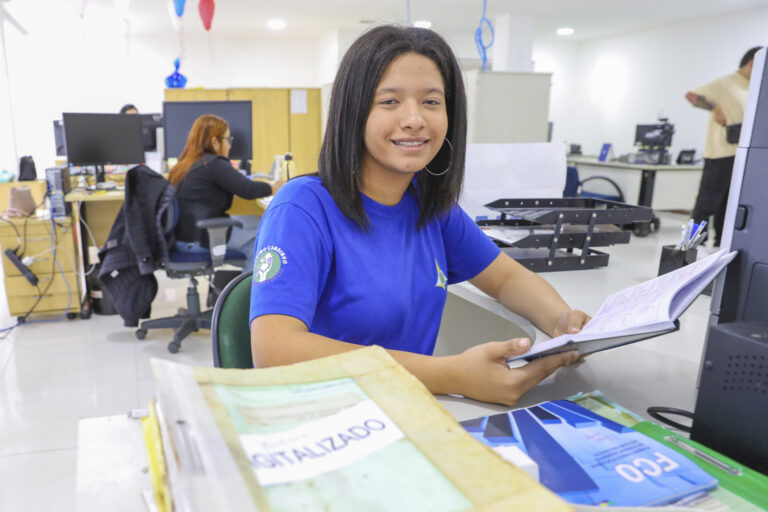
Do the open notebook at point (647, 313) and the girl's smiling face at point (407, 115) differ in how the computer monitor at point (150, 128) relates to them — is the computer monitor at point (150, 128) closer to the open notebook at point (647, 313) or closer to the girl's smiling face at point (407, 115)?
the girl's smiling face at point (407, 115)

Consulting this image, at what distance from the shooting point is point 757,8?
6.66 metres

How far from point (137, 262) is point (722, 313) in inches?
104

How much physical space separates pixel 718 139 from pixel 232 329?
166 inches

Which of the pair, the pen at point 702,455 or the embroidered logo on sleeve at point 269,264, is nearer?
the pen at point 702,455

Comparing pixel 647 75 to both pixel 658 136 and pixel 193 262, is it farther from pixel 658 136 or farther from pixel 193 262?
pixel 193 262

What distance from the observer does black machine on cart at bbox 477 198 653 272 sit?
150 centimetres

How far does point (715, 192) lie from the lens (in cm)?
404

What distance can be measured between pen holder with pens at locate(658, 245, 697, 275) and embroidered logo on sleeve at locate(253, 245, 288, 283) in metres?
0.95

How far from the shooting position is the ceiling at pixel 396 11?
21.2 ft

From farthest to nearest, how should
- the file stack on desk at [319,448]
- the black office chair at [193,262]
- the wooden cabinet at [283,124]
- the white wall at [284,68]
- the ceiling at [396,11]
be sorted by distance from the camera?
the white wall at [284,68], the ceiling at [396,11], the wooden cabinet at [283,124], the black office chair at [193,262], the file stack on desk at [319,448]

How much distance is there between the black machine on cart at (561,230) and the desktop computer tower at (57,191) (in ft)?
8.50

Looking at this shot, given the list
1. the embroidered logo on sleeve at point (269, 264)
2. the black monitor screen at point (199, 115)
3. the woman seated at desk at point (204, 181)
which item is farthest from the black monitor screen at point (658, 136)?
the embroidered logo on sleeve at point (269, 264)

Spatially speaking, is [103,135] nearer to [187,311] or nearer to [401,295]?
[187,311]

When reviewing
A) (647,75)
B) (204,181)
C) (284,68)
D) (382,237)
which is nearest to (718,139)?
(204,181)
